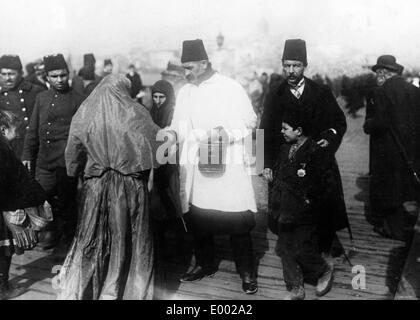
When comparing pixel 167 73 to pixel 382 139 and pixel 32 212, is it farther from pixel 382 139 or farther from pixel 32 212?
pixel 32 212

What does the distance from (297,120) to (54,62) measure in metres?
2.64

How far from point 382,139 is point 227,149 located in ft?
8.64

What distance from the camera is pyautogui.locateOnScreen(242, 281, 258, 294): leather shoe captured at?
14.9 feet

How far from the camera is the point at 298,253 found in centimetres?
435

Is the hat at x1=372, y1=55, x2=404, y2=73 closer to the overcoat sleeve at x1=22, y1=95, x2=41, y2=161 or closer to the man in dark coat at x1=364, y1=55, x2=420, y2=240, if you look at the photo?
the man in dark coat at x1=364, y1=55, x2=420, y2=240

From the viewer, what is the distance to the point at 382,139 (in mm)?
6285

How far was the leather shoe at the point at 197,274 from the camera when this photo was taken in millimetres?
4840

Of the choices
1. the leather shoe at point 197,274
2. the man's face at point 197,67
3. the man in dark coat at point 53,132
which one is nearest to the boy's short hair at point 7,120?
the man in dark coat at point 53,132

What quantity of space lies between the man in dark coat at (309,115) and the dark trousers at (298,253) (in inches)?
17.1

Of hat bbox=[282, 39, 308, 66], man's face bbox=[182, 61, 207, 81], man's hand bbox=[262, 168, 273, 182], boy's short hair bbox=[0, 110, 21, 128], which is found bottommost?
man's hand bbox=[262, 168, 273, 182]

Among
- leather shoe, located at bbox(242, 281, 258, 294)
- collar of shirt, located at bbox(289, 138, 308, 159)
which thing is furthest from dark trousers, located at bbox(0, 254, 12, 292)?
collar of shirt, located at bbox(289, 138, 308, 159)

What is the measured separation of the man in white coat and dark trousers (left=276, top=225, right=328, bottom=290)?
0.37 m

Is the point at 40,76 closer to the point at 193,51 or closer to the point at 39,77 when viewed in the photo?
the point at 39,77

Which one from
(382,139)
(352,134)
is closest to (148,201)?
(382,139)
